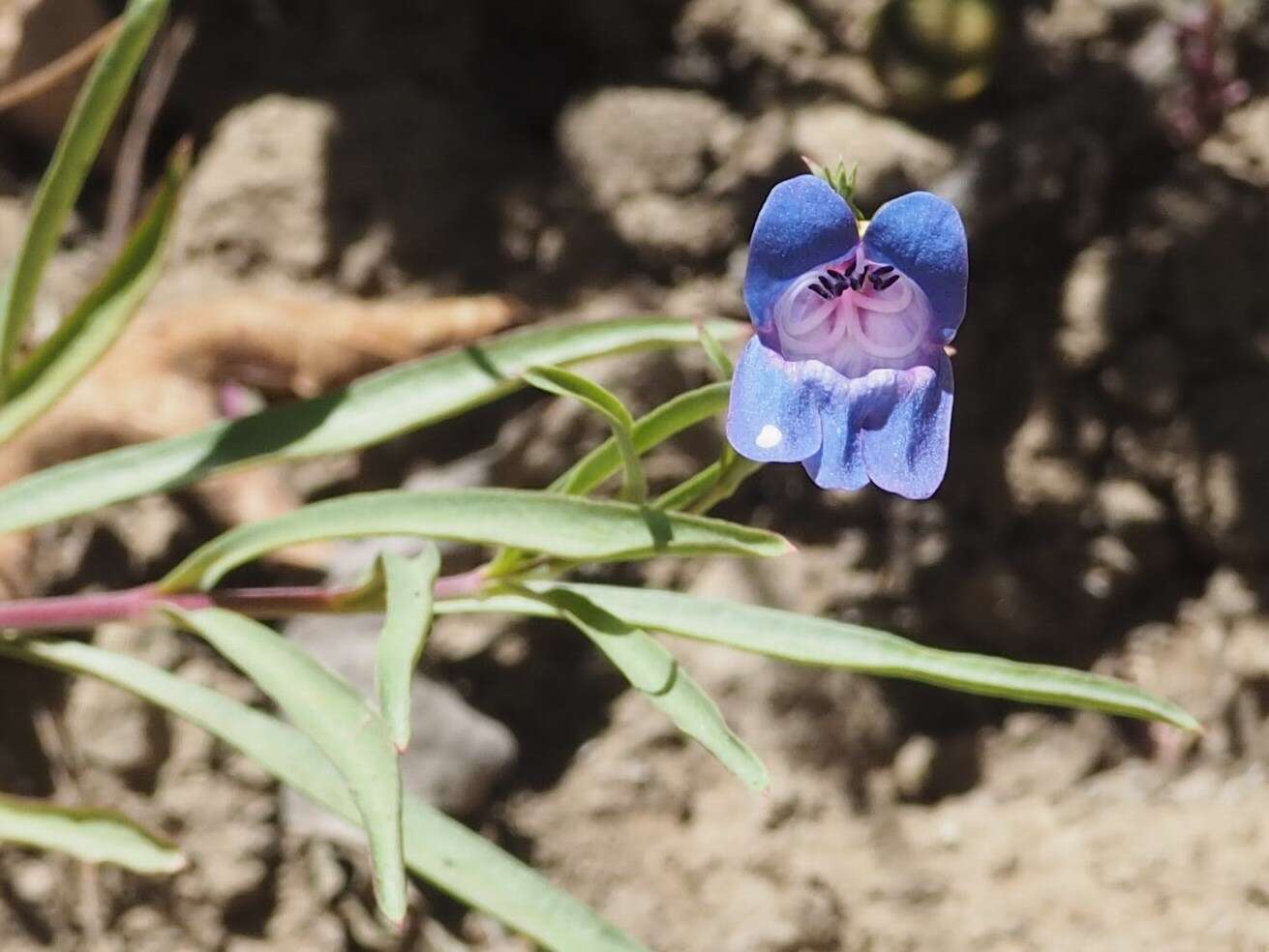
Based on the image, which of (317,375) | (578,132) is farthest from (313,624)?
(578,132)

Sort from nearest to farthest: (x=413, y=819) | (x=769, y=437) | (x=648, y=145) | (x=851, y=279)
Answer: (x=769, y=437), (x=851, y=279), (x=413, y=819), (x=648, y=145)

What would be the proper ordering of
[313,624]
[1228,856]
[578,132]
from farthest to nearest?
1. [578,132]
2. [313,624]
3. [1228,856]

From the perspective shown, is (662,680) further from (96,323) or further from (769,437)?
(96,323)

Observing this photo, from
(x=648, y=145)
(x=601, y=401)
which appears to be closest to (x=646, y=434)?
(x=601, y=401)

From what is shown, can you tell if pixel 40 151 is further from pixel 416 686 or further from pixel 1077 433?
pixel 1077 433

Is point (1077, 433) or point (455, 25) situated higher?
point (455, 25)

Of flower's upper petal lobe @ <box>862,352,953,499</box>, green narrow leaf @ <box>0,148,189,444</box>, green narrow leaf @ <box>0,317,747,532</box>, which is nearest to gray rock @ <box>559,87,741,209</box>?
green narrow leaf @ <box>0,317,747,532</box>

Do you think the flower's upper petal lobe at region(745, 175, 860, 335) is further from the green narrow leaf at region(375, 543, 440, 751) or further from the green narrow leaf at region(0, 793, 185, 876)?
the green narrow leaf at region(0, 793, 185, 876)
